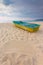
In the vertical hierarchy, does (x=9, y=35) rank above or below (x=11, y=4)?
below

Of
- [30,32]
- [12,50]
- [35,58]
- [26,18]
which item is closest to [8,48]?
[12,50]

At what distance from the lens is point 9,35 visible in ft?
3.10

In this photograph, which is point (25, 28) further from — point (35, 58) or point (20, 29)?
point (35, 58)

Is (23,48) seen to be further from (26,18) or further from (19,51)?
(26,18)

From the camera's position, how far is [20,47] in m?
0.78

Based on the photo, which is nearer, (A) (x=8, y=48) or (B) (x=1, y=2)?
(A) (x=8, y=48)

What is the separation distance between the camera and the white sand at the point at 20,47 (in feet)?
2.09

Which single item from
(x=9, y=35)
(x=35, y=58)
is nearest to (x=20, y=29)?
(x=9, y=35)

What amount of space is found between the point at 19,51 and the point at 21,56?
0.19 ft

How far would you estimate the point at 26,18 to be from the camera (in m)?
1.56

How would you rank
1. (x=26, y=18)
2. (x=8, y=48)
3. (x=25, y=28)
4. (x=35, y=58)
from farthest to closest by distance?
(x=26, y=18) → (x=25, y=28) → (x=8, y=48) → (x=35, y=58)

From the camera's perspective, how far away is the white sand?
25.1 inches

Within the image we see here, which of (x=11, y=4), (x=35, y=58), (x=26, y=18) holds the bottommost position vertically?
(x=35, y=58)

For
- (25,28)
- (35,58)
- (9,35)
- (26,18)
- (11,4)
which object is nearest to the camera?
(35,58)
